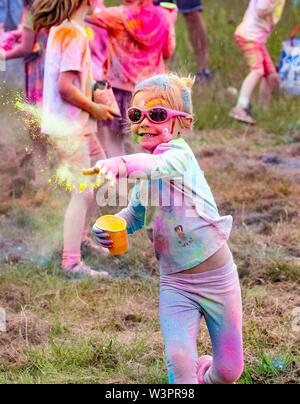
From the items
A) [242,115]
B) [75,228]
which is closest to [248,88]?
[242,115]

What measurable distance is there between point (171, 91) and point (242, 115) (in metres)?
4.77

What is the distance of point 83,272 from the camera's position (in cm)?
525

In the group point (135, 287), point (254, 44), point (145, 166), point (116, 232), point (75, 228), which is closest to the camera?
point (145, 166)

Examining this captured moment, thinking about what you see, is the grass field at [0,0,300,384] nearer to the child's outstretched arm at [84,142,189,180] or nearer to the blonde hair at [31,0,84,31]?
the blonde hair at [31,0,84,31]

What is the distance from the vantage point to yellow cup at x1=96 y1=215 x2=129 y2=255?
3.51m

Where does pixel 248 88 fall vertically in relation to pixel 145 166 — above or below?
below

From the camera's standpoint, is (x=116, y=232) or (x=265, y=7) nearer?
(x=116, y=232)

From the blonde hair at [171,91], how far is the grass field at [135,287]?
952 mm

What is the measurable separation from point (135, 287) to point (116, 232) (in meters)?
1.56

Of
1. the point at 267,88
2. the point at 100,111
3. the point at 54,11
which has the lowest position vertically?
the point at 267,88

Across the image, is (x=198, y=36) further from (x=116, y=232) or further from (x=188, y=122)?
(x=116, y=232)

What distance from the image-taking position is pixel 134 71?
20.4 ft

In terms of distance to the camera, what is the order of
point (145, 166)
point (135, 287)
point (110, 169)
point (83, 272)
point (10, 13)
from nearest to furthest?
1. point (110, 169)
2. point (145, 166)
3. point (135, 287)
4. point (83, 272)
5. point (10, 13)

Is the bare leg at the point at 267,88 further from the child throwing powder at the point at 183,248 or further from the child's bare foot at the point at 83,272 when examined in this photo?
the child throwing powder at the point at 183,248
